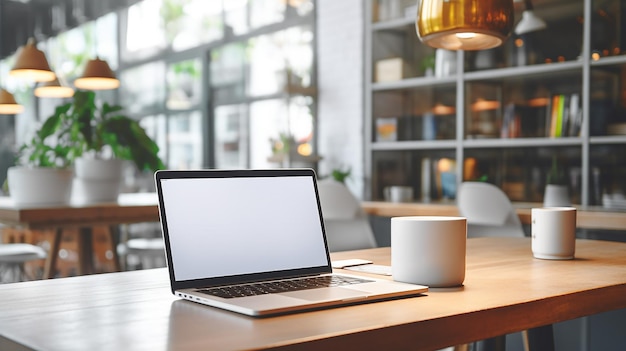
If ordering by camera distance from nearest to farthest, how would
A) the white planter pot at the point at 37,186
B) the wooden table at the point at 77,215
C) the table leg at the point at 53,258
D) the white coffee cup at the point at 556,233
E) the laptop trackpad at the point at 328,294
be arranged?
the laptop trackpad at the point at 328,294 → the white coffee cup at the point at 556,233 → the wooden table at the point at 77,215 → the white planter pot at the point at 37,186 → the table leg at the point at 53,258

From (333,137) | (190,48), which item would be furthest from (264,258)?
(190,48)

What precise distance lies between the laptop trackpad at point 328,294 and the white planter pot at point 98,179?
2592mm

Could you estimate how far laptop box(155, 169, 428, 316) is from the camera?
1.10m

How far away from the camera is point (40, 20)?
385 inches

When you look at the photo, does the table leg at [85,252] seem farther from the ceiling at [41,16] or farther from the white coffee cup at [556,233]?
the ceiling at [41,16]

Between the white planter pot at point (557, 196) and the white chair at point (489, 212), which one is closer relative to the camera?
the white chair at point (489, 212)

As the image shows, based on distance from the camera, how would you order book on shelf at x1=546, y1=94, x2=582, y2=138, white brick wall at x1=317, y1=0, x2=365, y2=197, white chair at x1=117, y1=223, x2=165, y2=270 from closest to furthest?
1. book on shelf at x1=546, y1=94, x2=582, y2=138
2. white chair at x1=117, y1=223, x2=165, y2=270
3. white brick wall at x1=317, y1=0, x2=365, y2=197

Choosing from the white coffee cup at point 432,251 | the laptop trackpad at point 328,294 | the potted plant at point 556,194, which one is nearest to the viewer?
the laptop trackpad at point 328,294

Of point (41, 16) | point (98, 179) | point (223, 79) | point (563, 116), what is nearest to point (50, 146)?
point (98, 179)

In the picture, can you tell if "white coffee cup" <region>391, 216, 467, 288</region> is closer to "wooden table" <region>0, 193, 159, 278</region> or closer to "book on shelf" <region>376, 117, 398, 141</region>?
"wooden table" <region>0, 193, 159, 278</region>

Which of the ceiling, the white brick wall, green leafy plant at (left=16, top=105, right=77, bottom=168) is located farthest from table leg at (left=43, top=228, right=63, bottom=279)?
the ceiling

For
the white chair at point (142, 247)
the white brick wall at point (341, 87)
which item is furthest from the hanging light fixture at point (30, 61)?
the white brick wall at point (341, 87)

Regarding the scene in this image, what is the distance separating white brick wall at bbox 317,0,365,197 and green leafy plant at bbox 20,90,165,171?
2332mm

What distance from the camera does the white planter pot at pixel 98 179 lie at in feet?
11.4
